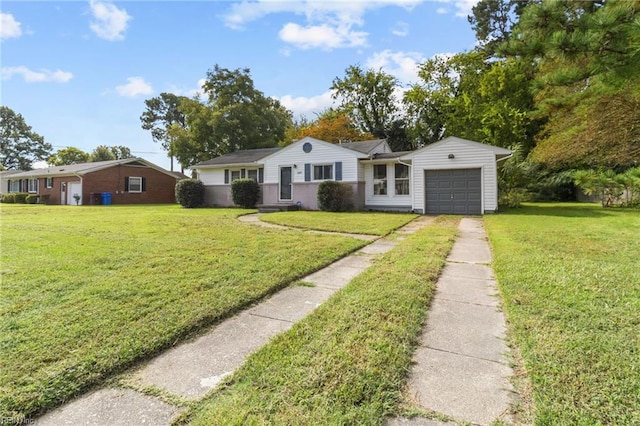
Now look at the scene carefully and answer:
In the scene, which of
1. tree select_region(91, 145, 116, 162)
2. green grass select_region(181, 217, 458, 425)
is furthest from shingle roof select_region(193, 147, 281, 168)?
tree select_region(91, 145, 116, 162)

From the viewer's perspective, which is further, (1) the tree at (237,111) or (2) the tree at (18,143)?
(2) the tree at (18,143)

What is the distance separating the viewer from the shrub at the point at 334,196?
14.9 meters

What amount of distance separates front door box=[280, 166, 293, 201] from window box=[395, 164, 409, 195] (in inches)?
210

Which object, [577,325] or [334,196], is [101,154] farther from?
[577,325]

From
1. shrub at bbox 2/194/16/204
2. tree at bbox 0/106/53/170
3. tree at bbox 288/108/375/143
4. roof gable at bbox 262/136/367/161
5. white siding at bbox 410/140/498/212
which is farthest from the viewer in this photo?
tree at bbox 0/106/53/170

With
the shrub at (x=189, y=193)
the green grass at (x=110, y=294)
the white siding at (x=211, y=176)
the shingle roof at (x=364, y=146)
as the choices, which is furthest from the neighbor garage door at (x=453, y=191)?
the shrub at (x=189, y=193)

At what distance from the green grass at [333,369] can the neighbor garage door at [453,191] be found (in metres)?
11.4

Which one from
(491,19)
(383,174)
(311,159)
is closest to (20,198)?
(311,159)

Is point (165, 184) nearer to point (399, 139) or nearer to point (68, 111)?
point (68, 111)

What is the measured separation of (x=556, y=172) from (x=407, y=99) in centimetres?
1272

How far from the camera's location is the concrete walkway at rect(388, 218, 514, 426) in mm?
1845

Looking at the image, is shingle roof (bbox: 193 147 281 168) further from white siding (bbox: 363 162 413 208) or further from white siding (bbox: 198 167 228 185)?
white siding (bbox: 363 162 413 208)

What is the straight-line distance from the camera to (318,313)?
10.2 feet

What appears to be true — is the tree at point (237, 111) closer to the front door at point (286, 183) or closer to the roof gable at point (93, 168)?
the roof gable at point (93, 168)
